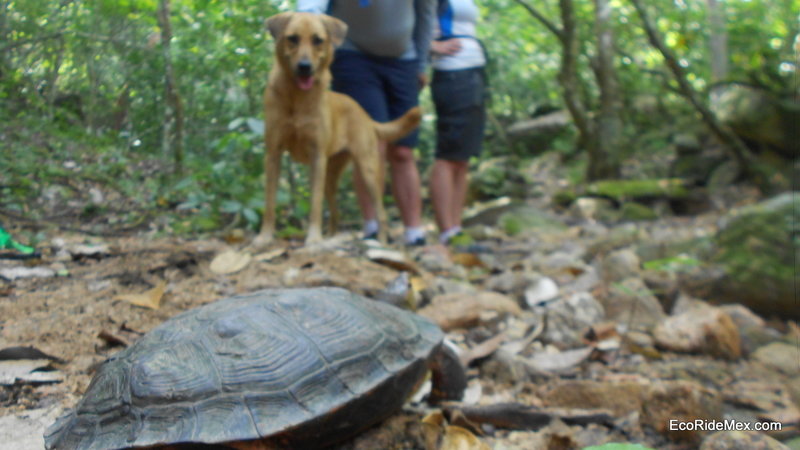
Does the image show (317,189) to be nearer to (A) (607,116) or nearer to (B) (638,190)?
(B) (638,190)

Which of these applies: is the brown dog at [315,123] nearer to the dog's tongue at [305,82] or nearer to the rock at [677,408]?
the dog's tongue at [305,82]

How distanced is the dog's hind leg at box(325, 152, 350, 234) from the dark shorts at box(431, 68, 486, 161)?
37.3 inches

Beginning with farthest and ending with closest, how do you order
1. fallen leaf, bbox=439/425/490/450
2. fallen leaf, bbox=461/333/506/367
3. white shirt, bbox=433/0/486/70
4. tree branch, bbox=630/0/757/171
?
tree branch, bbox=630/0/757/171
white shirt, bbox=433/0/486/70
fallen leaf, bbox=461/333/506/367
fallen leaf, bbox=439/425/490/450

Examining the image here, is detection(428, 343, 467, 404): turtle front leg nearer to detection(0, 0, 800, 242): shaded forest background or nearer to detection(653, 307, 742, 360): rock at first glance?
detection(653, 307, 742, 360): rock


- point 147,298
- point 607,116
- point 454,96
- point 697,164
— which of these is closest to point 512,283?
point 454,96

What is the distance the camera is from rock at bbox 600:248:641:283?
12.5ft

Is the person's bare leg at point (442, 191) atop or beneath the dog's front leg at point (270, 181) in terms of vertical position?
beneath

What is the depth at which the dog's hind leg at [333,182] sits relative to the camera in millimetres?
4383

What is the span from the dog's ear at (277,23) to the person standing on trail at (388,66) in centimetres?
9

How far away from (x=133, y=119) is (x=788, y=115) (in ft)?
31.2

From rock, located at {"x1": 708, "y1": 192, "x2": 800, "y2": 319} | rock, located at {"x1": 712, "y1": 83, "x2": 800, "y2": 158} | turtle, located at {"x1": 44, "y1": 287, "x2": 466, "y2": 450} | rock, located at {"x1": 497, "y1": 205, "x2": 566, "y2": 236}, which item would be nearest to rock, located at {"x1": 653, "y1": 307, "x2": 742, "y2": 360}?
rock, located at {"x1": 708, "y1": 192, "x2": 800, "y2": 319}

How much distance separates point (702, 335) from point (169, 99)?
253cm

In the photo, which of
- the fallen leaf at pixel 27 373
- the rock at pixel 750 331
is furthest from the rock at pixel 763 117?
the fallen leaf at pixel 27 373

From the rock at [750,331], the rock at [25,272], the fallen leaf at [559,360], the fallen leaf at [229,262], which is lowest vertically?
the rock at [750,331]
